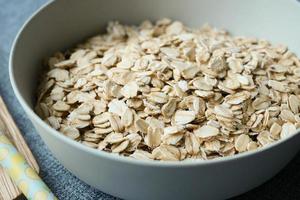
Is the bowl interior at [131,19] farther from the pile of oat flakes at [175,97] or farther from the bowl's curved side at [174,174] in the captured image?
the bowl's curved side at [174,174]

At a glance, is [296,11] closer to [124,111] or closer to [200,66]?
[200,66]

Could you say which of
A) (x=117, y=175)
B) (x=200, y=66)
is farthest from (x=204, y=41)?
(x=117, y=175)

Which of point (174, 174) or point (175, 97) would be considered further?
point (175, 97)

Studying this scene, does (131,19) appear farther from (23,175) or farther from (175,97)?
(23,175)

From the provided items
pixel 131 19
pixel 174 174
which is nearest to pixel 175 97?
pixel 174 174

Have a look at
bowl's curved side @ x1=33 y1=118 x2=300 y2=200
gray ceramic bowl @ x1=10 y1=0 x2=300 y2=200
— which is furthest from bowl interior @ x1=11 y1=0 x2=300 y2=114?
bowl's curved side @ x1=33 y1=118 x2=300 y2=200

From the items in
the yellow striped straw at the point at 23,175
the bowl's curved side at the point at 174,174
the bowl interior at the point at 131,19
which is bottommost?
the yellow striped straw at the point at 23,175

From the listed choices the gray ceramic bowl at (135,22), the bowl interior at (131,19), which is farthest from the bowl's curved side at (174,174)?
the bowl interior at (131,19)
